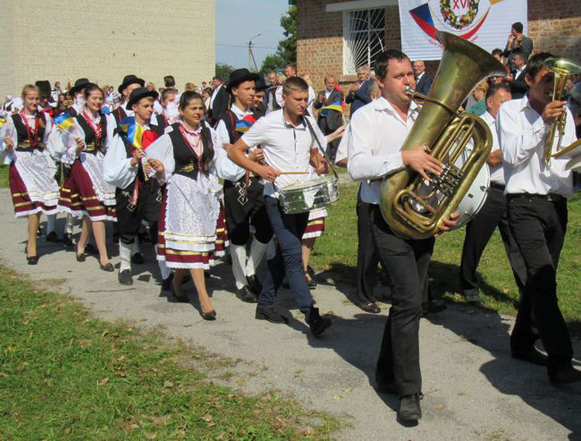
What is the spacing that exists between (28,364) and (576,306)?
438 centimetres

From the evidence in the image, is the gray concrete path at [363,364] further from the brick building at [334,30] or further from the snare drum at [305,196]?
the brick building at [334,30]

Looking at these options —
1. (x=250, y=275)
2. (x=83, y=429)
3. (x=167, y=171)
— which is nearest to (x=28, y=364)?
(x=83, y=429)

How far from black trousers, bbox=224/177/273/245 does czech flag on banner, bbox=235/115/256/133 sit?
487 mm

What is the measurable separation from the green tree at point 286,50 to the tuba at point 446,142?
51835 mm

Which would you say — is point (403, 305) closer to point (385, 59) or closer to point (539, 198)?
point (539, 198)

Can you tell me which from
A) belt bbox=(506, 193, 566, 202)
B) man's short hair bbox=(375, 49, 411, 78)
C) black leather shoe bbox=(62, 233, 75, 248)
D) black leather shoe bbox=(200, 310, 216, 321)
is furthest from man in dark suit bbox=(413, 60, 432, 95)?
man's short hair bbox=(375, 49, 411, 78)

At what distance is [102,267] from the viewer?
8406mm

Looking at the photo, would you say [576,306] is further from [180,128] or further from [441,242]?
[180,128]

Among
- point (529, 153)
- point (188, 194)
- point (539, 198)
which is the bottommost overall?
point (188, 194)

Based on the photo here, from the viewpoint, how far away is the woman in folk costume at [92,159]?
28.2 feet

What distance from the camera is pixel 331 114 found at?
606 inches

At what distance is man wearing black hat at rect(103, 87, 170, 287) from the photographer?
24.8ft

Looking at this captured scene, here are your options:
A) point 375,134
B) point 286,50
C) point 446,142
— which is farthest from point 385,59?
point 286,50

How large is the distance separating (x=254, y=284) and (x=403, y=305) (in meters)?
3.19
